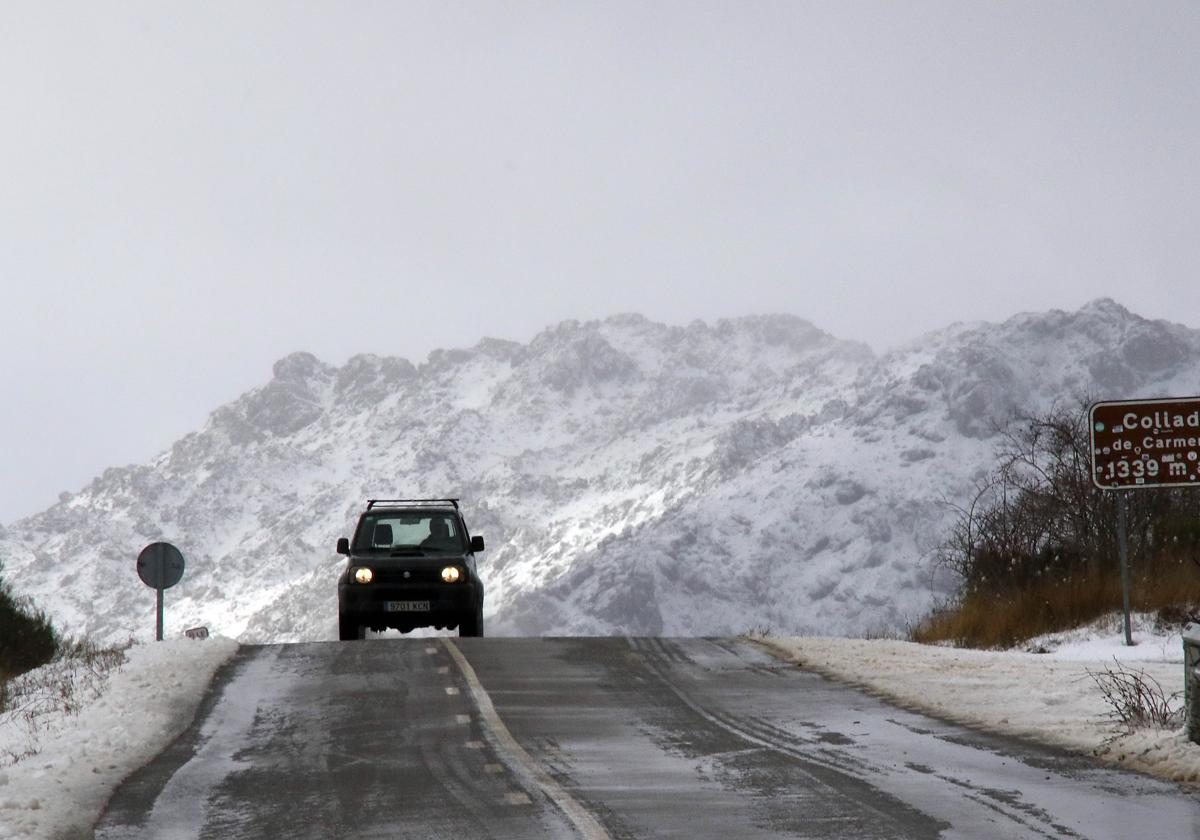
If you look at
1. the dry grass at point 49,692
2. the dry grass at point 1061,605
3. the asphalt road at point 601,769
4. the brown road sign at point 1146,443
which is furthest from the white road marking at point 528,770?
the dry grass at point 1061,605

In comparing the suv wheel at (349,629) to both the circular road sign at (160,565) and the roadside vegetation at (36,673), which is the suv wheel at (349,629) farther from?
the roadside vegetation at (36,673)

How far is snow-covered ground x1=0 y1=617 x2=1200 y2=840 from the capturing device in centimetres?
928

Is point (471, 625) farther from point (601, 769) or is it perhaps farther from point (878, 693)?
point (601, 769)

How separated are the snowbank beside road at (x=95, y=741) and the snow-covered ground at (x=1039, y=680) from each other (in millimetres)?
6254

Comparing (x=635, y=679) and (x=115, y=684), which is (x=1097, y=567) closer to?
(x=635, y=679)

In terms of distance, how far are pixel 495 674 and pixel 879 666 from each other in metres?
4.01

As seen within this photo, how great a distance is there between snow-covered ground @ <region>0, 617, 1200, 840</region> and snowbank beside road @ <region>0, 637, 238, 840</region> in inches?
0.5

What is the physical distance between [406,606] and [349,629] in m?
1.16

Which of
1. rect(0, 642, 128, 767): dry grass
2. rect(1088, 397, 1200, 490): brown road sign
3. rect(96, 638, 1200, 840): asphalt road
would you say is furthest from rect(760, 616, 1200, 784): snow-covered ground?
rect(0, 642, 128, 767): dry grass

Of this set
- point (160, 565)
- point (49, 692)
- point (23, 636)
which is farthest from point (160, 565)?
point (49, 692)

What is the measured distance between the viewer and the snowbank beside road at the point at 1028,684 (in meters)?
10.0

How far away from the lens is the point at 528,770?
9844 mm

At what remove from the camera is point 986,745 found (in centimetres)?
1086

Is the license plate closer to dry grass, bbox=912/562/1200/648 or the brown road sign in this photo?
dry grass, bbox=912/562/1200/648
